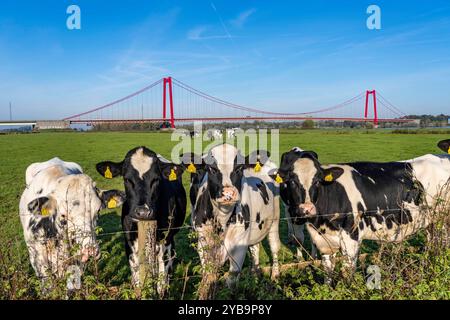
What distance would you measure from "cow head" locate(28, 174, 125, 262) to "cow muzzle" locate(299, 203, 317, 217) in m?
2.05

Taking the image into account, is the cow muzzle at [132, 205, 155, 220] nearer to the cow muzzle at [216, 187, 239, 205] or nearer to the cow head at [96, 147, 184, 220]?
the cow head at [96, 147, 184, 220]

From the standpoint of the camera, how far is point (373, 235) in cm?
446

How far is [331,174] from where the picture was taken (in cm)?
430

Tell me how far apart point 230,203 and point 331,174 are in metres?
1.31

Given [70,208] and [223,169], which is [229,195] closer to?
[223,169]

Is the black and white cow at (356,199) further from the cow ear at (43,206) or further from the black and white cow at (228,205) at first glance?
the cow ear at (43,206)

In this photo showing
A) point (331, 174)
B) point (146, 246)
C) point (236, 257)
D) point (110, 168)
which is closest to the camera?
point (146, 246)

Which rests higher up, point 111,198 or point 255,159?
point 255,159

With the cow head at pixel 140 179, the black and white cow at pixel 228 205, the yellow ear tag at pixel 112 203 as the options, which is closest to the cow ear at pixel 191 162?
the black and white cow at pixel 228 205

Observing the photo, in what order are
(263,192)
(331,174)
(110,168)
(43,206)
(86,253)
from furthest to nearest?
(263,192) → (331,174) → (110,168) → (43,206) → (86,253)

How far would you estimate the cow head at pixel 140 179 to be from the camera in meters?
3.71

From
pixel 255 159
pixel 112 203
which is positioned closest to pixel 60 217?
pixel 112 203

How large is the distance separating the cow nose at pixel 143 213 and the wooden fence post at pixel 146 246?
8 cm

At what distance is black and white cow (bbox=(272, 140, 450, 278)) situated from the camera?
13.8ft
